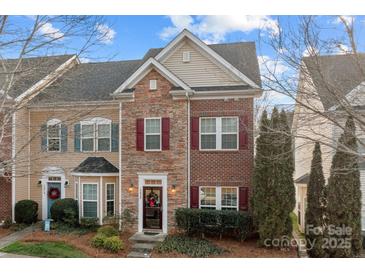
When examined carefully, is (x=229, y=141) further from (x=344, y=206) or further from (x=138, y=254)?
(x=138, y=254)

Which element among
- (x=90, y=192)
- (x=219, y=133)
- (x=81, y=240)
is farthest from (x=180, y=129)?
(x=81, y=240)

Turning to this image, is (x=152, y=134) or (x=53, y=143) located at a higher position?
(x=152, y=134)

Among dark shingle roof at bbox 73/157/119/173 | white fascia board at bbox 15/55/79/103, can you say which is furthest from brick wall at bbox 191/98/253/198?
white fascia board at bbox 15/55/79/103

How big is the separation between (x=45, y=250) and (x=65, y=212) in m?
1.45

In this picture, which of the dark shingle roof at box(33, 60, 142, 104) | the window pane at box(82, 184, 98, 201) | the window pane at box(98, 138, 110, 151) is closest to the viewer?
the dark shingle roof at box(33, 60, 142, 104)

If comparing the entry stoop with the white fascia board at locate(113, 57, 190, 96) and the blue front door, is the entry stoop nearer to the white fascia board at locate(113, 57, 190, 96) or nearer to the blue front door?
the blue front door

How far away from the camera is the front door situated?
7578 millimetres

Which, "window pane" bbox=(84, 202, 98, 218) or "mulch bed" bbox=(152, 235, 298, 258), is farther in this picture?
"window pane" bbox=(84, 202, 98, 218)

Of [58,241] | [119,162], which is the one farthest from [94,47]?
[58,241]

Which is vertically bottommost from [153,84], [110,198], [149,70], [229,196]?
[110,198]

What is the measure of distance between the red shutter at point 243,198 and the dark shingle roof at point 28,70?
207 inches

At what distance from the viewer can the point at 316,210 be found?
21.0 feet

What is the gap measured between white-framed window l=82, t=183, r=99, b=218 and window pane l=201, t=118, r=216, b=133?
144 inches

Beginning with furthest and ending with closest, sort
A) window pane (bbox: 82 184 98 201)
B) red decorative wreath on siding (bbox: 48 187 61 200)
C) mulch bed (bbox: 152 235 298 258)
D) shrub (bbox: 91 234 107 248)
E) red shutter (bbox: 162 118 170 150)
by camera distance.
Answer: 1. red decorative wreath on siding (bbox: 48 187 61 200)
2. window pane (bbox: 82 184 98 201)
3. red shutter (bbox: 162 118 170 150)
4. shrub (bbox: 91 234 107 248)
5. mulch bed (bbox: 152 235 298 258)
